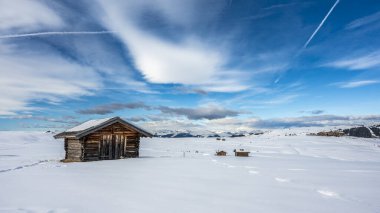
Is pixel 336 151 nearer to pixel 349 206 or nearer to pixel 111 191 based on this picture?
pixel 349 206

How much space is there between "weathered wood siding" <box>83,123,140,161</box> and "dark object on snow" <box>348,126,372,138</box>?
146 feet

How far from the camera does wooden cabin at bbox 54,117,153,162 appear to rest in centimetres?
2314

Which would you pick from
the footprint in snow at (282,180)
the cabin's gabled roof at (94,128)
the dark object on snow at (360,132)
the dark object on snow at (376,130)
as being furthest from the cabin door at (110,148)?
the dark object on snow at (376,130)

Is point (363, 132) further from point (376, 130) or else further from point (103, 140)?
point (103, 140)

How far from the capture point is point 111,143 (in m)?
24.8

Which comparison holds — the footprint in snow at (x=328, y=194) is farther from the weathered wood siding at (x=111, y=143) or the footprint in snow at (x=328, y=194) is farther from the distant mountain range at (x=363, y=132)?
the distant mountain range at (x=363, y=132)

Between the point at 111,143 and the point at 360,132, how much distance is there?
4777cm

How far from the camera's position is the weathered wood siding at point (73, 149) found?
23.3 m

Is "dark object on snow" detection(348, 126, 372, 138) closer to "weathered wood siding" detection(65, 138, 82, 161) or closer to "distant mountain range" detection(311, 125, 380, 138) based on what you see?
"distant mountain range" detection(311, 125, 380, 138)

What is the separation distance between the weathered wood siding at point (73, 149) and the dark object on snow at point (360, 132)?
4885 centimetres

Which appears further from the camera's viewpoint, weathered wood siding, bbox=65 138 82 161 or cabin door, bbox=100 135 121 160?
cabin door, bbox=100 135 121 160

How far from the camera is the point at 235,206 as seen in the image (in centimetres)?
887

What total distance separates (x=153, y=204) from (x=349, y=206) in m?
5.92

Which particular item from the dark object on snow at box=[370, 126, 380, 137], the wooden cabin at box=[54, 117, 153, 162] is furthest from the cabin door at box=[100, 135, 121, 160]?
the dark object on snow at box=[370, 126, 380, 137]
